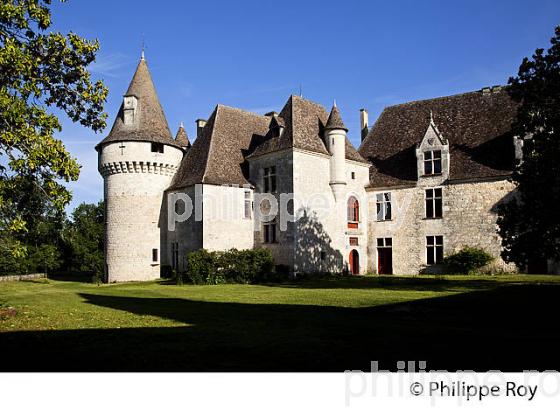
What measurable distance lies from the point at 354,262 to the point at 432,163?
890 centimetres

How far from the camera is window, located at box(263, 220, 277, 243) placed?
3238cm

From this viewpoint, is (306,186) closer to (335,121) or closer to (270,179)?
(270,179)

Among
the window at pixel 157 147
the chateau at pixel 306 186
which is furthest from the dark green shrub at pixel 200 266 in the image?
the window at pixel 157 147

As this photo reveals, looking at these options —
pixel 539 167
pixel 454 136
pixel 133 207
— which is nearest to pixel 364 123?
pixel 454 136

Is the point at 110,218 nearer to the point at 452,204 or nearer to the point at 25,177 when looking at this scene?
the point at 25,177

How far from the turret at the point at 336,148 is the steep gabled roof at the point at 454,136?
4460mm

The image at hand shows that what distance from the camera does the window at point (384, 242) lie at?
35.9 m

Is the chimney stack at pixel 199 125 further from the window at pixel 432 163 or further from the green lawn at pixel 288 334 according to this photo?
the green lawn at pixel 288 334

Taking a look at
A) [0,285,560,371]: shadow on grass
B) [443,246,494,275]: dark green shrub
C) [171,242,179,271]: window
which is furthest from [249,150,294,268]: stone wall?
[0,285,560,371]: shadow on grass

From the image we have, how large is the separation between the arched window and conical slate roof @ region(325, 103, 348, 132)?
5336 millimetres

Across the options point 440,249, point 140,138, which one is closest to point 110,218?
point 140,138

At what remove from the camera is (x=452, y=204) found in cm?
3316

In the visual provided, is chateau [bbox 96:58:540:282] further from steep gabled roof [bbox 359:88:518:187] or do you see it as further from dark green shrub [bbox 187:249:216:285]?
dark green shrub [bbox 187:249:216:285]
